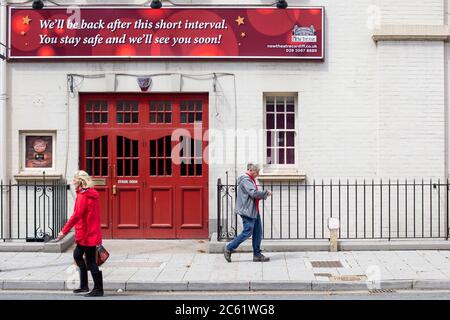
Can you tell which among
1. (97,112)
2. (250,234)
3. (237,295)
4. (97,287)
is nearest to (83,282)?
(97,287)

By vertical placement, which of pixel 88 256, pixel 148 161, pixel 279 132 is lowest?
pixel 88 256

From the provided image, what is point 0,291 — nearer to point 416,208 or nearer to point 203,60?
point 203,60

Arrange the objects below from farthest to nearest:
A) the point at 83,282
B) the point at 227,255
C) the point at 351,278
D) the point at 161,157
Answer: the point at 161,157, the point at 227,255, the point at 351,278, the point at 83,282

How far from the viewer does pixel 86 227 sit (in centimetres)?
984

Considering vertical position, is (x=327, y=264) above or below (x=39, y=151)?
below

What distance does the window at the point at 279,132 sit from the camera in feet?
49.2

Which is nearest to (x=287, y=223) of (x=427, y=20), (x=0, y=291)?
(x=427, y=20)

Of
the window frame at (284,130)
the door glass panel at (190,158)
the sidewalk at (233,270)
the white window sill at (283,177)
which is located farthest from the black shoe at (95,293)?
the window frame at (284,130)

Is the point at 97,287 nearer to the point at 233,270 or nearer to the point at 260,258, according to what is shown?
the point at 233,270

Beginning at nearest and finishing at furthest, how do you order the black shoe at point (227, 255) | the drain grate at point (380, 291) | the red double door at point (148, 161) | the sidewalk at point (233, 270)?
the drain grate at point (380, 291) → the sidewalk at point (233, 270) → the black shoe at point (227, 255) → the red double door at point (148, 161)

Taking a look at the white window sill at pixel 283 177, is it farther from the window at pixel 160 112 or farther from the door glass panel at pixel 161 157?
the window at pixel 160 112

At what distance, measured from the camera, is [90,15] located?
14656 mm

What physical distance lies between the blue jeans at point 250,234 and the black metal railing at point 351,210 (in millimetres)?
2069

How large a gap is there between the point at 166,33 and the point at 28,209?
15.5 feet
